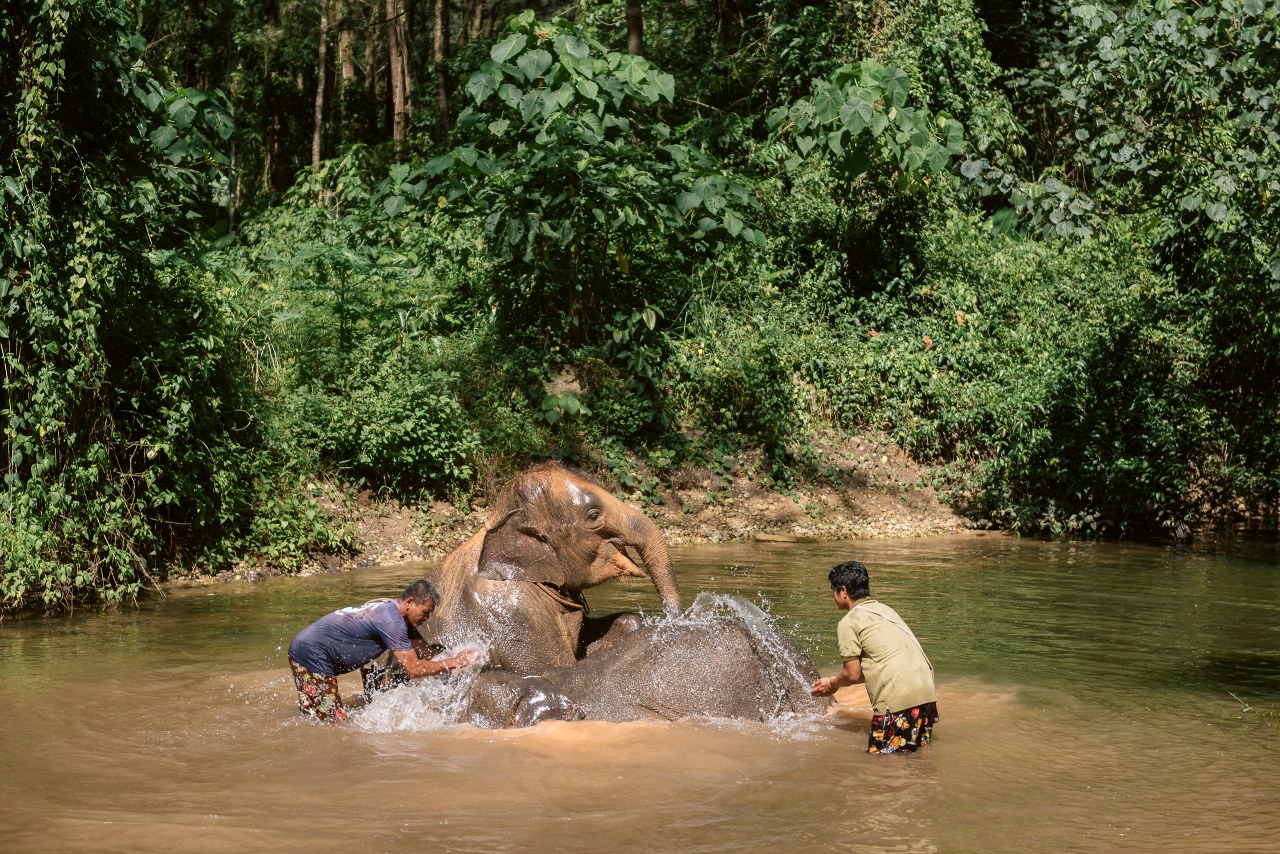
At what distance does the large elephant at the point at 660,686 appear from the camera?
251 inches

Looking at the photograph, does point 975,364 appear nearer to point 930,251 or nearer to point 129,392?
point 930,251

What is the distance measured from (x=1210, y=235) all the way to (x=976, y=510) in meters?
3.92

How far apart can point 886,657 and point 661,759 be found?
3.70 feet

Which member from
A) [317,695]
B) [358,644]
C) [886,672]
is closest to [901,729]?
[886,672]

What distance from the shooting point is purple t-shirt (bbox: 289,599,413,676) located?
257 inches

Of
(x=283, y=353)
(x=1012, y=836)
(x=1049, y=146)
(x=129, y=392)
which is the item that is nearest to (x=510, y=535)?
(x=1012, y=836)

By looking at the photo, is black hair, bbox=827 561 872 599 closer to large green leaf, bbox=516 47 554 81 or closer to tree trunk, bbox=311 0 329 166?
large green leaf, bbox=516 47 554 81

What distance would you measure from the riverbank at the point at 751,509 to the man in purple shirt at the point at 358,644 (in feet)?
18.2

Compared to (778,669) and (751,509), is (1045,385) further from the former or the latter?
(778,669)

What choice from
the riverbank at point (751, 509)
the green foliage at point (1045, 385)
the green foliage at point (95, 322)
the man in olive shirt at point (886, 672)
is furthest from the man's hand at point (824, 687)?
the green foliage at point (1045, 385)

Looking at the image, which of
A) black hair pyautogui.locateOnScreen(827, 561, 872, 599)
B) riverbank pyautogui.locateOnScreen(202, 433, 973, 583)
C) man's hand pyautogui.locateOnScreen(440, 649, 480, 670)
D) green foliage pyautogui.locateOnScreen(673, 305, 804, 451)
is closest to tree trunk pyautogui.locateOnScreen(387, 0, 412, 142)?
green foliage pyautogui.locateOnScreen(673, 305, 804, 451)

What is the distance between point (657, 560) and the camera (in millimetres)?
6691

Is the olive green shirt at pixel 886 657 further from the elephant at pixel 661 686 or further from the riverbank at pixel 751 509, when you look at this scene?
the riverbank at pixel 751 509

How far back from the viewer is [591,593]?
1071 centimetres
